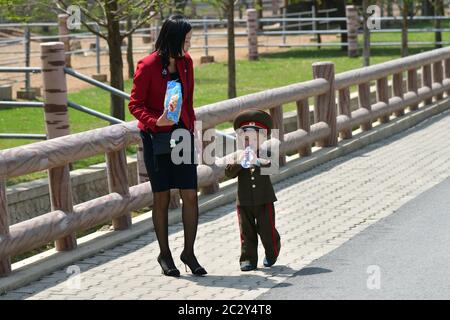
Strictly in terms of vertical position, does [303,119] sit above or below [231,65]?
below

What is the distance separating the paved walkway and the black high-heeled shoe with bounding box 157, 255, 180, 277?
0.79 m

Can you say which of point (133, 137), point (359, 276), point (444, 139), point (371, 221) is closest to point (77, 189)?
point (133, 137)

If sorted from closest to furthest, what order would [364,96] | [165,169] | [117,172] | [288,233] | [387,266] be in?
[165,169] → [387,266] → [117,172] → [288,233] → [364,96]

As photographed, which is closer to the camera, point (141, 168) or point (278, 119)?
point (141, 168)

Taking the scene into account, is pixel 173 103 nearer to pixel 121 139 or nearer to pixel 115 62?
pixel 121 139

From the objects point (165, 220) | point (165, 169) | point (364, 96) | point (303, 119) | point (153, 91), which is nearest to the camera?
point (153, 91)

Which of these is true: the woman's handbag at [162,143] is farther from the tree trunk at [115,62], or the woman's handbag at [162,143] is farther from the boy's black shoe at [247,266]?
the tree trunk at [115,62]

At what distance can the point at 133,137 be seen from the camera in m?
10.5

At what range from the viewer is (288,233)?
34.8 ft

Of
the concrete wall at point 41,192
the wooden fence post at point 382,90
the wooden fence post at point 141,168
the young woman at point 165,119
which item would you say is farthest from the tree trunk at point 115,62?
the young woman at point 165,119

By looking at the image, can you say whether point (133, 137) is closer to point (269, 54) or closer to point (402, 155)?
point (402, 155)

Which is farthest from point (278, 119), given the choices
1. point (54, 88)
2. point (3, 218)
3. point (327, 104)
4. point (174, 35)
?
point (3, 218)

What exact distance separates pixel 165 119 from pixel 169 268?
3.57 feet

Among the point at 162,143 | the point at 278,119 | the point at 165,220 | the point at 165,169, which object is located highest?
the point at 162,143
